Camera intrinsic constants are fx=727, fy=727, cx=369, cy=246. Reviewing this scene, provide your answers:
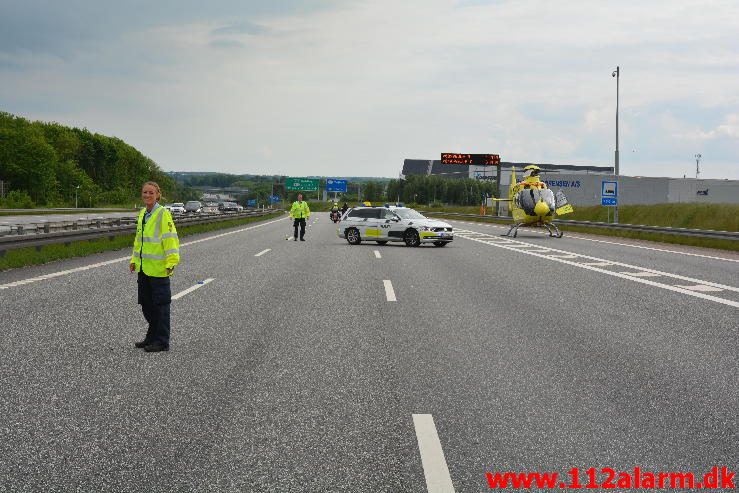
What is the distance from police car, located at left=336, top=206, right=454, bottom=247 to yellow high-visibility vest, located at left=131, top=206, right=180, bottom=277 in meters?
17.3

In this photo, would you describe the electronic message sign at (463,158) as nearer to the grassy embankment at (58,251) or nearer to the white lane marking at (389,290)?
the grassy embankment at (58,251)

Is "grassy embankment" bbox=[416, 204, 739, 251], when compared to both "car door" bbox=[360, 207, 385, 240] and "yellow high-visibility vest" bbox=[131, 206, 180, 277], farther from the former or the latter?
"yellow high-visibility vest" bbox=[131, 206, 180, 277]

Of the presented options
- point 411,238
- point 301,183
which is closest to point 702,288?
point 411,238

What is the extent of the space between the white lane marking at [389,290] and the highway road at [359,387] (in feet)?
0.42

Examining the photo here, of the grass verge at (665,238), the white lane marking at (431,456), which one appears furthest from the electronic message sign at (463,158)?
the white lane marking at (431,456)

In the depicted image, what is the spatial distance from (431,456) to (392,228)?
68.4ft

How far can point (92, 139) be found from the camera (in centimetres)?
12188

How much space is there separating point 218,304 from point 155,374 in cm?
412

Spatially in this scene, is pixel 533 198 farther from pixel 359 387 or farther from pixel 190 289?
pixel 359 387

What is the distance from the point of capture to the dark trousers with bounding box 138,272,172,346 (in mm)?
7098

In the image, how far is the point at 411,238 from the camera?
24453 millimetres

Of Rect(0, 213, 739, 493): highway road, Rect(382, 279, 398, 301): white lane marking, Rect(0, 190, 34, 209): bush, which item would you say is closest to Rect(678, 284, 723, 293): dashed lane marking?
Rect(0, 213, 739, 493): highway road

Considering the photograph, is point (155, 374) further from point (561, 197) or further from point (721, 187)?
point (721, 187)

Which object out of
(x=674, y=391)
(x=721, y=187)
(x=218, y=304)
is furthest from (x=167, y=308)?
(x=721, y=187)
